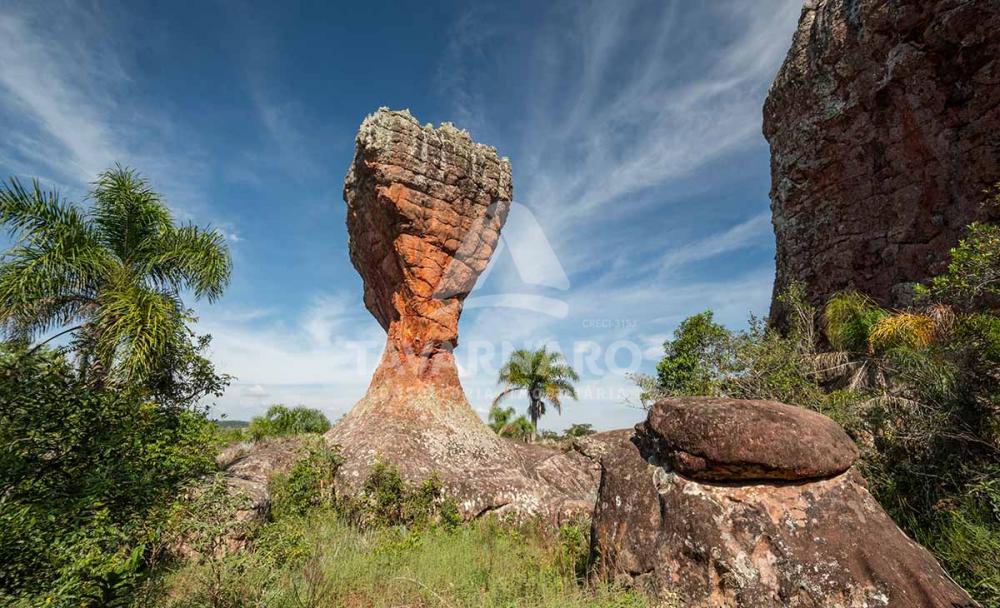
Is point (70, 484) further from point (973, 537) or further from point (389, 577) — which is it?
point (973, 537)

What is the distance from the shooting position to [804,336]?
13.2 m

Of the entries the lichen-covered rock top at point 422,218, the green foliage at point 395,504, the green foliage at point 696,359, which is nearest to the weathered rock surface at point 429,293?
the lichen-covered rock top at point 422,218

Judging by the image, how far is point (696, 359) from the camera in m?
16.4

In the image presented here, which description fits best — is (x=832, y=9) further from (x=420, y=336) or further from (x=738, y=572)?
(x=738, y=572)

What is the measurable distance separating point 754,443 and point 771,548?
92cm

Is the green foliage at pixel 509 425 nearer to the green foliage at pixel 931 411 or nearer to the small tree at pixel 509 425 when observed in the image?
the small tree at pixel 509 425

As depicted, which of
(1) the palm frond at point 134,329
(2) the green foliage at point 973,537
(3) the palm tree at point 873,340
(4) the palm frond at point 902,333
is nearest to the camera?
(2) the green foliage at point 973,537

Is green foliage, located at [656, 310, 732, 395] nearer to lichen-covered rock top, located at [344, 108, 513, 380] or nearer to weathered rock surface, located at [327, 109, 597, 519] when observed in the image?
weathered rock surface, located at [327, 109, 597, 519]

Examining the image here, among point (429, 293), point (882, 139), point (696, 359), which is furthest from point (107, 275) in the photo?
point (882, 139)

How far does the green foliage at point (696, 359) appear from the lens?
13711 millimetres

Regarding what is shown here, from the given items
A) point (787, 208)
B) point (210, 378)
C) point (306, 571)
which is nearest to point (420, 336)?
point (210, 378)

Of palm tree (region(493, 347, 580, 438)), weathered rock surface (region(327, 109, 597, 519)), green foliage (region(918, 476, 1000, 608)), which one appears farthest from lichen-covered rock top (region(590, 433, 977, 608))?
palm tree (region(493, 347, 580, 438))

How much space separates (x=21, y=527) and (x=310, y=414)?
3447cm

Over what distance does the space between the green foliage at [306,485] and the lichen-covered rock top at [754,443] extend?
903 centimetres
